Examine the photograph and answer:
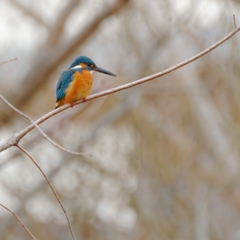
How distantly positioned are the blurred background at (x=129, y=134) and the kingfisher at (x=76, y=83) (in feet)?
9.49

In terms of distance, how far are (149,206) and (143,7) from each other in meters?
2.69

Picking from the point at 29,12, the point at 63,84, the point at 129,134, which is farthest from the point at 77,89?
the point at 129,134

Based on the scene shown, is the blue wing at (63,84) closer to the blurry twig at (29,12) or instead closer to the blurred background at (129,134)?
the blurred background at (129,134)

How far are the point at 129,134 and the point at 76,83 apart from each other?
17.9 feet

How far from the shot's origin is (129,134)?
9359mm

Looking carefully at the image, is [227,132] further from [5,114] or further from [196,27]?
[5,114]

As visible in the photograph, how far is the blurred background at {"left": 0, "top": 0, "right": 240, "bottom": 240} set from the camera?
24.9ft

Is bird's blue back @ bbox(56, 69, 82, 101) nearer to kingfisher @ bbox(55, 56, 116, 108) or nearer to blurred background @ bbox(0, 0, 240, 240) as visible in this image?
kingfisher @ bbox(55, 56, 116, 108)

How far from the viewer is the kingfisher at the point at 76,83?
154 inches

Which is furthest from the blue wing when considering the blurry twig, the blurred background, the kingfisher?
the blurry twig

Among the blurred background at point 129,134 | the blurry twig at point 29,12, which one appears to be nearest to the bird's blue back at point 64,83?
the blurred background at point 129,134

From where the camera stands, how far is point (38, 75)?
275 inches

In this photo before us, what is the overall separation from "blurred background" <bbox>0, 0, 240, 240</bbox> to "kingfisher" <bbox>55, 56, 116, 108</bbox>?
9.49 feet

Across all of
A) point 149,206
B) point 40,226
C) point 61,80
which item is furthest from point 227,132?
point 61,80
